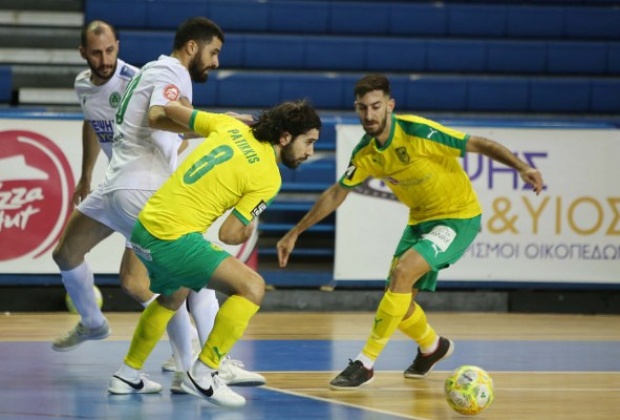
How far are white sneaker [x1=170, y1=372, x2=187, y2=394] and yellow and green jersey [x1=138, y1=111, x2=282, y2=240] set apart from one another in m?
0.92

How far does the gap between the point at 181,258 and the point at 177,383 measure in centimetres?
97

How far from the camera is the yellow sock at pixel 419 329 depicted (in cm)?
710

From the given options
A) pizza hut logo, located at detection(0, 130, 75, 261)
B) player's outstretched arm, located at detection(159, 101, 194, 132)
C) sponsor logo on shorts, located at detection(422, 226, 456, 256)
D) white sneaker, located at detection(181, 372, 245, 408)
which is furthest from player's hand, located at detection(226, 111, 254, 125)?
pizza hut logo, located at detection(0, 130, 75, 261)

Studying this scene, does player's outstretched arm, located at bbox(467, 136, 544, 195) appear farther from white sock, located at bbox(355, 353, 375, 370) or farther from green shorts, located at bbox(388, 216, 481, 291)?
white sock, located at bbox(355, 353, 375, 370)

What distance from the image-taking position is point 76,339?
7.26 meters

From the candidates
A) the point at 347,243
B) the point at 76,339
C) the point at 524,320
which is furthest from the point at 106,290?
the point at 524,320

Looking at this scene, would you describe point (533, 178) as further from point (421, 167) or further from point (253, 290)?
point (253, 290)

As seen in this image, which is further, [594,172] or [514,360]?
[594,172]

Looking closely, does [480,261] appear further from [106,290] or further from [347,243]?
[106,290]

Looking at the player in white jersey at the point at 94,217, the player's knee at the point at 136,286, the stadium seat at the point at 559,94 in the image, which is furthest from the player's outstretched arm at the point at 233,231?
the stadium seat at the point at 559,94

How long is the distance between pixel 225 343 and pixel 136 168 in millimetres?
1206

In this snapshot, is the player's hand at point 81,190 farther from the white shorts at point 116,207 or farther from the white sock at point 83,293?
the white shorts at point 116,207

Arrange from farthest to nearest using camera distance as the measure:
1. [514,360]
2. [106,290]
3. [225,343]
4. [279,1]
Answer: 1. [279,1]
2. [106,290]
3. [514,360]
4. [225,343]

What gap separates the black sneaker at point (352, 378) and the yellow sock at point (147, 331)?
101 cm
